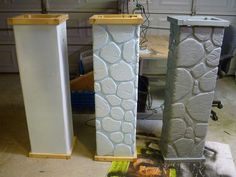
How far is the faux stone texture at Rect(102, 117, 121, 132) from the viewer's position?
1869 millimetres

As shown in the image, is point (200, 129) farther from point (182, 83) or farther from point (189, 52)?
point (189, 52)

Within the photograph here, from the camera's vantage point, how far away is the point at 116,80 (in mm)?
1743

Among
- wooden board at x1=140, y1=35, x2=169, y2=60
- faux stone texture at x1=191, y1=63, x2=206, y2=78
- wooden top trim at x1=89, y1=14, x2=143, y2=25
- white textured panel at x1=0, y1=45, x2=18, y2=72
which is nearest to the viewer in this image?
wooden top trim at x1=89, y1=14, x2=143, y2=25

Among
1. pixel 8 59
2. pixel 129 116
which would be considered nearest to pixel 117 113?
pixel 129 116

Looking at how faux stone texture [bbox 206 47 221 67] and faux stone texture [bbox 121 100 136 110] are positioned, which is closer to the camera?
faux stone texture [bbox 206 47 221 67]

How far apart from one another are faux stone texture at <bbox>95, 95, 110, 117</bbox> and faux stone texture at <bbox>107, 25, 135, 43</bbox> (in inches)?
18.3

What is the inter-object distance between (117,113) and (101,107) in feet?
0.44

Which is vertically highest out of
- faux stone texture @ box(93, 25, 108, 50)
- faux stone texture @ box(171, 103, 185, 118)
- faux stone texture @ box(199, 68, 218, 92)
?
faux stone texture @ box(93, 25, 108, 50)

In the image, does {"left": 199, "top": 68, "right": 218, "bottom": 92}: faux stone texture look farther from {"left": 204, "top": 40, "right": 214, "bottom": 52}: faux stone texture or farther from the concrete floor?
the concrete floor

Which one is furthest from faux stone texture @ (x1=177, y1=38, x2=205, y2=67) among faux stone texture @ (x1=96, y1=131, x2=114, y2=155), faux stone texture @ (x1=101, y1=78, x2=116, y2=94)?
faux stone texture @ (x1=96, y1=131, x2=114, y2=155)

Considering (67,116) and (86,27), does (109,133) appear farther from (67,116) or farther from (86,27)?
(86,27)

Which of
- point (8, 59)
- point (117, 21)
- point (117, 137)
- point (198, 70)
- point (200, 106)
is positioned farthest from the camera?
point (8, 59)

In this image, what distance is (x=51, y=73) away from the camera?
1.75 metres

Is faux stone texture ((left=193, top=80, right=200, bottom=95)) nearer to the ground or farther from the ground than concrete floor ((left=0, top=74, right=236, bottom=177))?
farther from the ground
